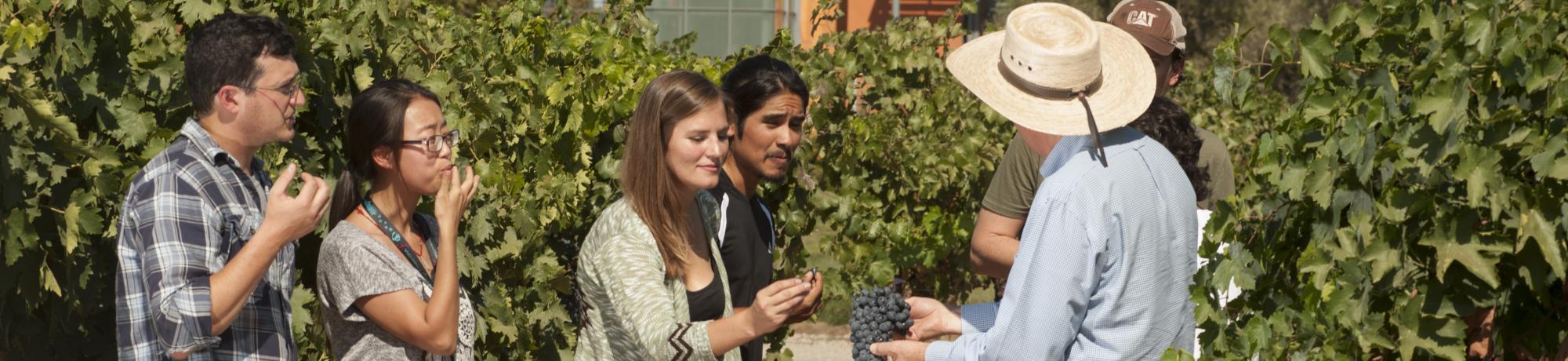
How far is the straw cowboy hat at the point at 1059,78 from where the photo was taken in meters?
2.59

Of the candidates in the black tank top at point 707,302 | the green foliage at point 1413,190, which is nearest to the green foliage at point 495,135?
the black tank top at point 707,302

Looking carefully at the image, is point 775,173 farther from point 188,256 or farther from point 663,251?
point 188,256

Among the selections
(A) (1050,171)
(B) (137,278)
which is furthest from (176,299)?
(A) (1050,171)

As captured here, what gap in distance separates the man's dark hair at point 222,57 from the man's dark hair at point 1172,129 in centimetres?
226

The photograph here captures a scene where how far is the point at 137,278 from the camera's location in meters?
2.52

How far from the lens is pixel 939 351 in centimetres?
269

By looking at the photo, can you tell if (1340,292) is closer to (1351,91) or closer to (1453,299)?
(1453,299)

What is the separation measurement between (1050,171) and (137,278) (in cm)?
169

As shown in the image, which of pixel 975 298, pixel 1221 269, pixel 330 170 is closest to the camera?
pixel 1221 269

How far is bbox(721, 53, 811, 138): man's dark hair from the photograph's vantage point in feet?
12.4

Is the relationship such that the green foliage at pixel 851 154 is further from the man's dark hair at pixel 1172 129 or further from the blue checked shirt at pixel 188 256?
the man's dark hair at pixel 1172 129

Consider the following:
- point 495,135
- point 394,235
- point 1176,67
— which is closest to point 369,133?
point 394,235

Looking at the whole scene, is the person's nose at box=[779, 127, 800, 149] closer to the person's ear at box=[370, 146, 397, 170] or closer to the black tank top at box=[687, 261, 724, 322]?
the black tank top at box=[687, 261, 724, 322]

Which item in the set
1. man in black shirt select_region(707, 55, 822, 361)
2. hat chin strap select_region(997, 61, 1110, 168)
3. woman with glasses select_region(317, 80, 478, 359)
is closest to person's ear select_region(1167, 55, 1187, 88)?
man in black shirt select_region(707, 55, 822, 361)
